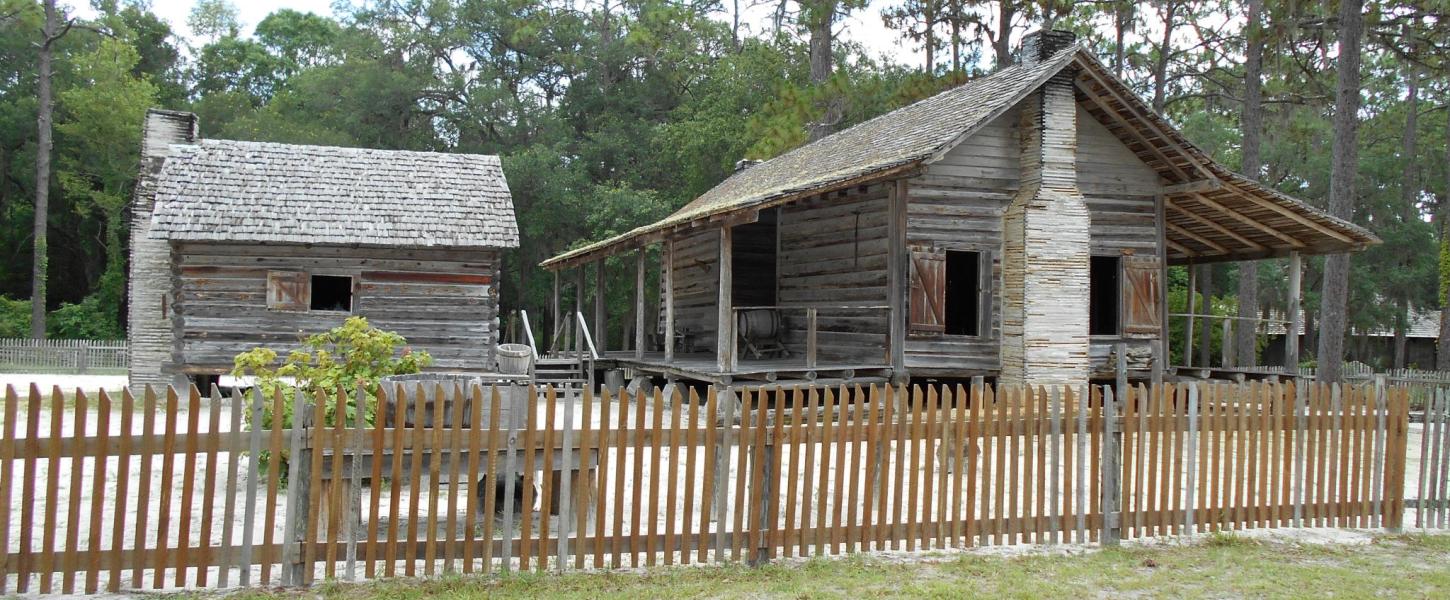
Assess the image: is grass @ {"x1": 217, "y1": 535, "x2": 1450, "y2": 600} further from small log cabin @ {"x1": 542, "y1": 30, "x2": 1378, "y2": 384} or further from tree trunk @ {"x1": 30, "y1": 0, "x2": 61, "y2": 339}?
tree trunk @ {"x1": 30, "y1": 0, "x2": 61, "y2": 339}

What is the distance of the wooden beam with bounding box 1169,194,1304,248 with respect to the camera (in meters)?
16.3

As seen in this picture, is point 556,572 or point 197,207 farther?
point 197,207

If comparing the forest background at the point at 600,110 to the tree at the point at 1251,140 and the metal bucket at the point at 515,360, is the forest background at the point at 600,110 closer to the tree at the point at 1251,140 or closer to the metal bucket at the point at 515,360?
the tree at the point at 1251,140

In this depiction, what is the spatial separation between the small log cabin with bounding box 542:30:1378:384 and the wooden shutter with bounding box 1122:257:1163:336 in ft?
0.10

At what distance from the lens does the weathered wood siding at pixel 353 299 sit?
18.2 metres

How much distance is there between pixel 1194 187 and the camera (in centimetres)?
1554

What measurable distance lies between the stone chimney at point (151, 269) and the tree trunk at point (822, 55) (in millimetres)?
16197

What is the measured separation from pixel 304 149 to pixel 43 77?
22223 millimetres

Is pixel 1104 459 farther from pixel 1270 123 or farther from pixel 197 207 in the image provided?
pixel 1270 123

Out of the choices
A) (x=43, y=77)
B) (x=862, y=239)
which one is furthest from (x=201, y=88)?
(x=862, y=239)

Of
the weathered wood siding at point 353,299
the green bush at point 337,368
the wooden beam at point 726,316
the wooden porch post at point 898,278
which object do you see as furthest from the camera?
the weathered wood siding at point 353,299

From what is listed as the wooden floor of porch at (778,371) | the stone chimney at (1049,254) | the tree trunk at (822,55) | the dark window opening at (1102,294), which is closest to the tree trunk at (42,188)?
the tree trunk at (822,55)

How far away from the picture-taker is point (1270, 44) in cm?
2425

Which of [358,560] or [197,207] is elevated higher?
[197,207]
